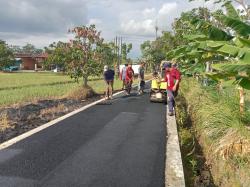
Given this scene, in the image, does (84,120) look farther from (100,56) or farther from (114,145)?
(100,56)

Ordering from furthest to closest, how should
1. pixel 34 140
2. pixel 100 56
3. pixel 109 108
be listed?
pixel 100 56 → pixel 109 108 → pixel 34 140

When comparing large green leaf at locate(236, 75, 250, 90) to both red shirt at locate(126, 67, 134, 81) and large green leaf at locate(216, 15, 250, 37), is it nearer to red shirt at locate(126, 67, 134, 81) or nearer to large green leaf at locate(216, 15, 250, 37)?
large green leaf at locate(216, 15, 250, 37)

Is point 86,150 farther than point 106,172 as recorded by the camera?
Yes

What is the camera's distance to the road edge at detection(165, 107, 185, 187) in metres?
7.04

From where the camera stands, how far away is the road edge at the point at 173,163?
7.04 m

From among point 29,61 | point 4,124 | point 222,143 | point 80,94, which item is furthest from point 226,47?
point 29,61

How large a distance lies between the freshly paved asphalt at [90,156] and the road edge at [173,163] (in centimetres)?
14

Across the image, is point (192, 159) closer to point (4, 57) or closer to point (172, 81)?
point (172, 81)

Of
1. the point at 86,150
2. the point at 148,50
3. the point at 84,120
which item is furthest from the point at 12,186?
the point at 148,50

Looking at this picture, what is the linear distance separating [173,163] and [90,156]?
5.73 feet

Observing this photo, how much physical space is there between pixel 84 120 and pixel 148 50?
205 ft

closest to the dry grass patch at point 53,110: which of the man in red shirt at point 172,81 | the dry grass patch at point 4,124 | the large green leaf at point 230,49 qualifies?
the dry grass patch at point 4,124

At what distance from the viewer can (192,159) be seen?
362 inches

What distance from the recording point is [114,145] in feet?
31.2
